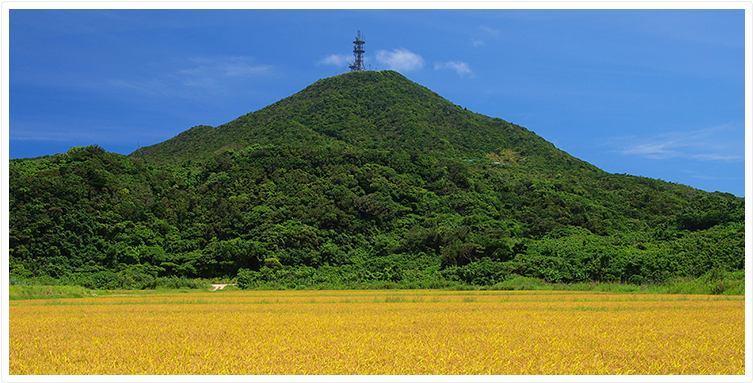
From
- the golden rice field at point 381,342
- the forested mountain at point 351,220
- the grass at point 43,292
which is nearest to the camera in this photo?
the golden rice field at point 381,342

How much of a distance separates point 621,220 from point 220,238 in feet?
169

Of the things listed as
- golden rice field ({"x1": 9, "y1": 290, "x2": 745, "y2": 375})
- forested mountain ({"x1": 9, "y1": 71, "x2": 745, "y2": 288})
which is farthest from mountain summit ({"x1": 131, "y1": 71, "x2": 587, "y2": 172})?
golden rice field ({"x1": 9, "y1": 290, "x2": 745, "y2": 375})

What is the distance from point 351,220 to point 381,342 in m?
48.2

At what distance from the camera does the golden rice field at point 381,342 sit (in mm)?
8000

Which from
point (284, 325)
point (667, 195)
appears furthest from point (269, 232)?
point (667, 195)

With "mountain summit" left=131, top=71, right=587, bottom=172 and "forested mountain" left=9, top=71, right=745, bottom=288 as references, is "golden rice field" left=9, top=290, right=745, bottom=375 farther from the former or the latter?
"mountain summit" left=131, top=71, right=587, bottom=172

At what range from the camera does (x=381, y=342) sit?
10.4 metres

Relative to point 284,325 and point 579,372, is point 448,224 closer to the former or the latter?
point 284,325

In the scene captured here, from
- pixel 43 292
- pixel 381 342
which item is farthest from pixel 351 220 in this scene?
pixel 381 342

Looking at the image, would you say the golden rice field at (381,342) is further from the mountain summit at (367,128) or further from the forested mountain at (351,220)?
the mountain summit at (367,128)

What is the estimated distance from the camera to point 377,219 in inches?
2371

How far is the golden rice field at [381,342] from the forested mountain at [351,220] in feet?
73.8

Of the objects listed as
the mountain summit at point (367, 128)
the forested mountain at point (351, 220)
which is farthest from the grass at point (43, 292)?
the mountain summit at point (367, 128)

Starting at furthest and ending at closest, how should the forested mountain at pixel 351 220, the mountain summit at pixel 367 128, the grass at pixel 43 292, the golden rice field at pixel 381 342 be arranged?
the mountain summit at pixel 367 128 < the forested mountain at pixel 351 220 < the grass at pixel 43 292 < the golden rice field at pixel 381 342
